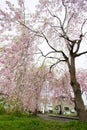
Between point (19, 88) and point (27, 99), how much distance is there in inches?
83.1

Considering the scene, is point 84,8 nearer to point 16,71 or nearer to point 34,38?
point 34,38

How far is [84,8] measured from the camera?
13.7m

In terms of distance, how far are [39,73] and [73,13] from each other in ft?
13.1

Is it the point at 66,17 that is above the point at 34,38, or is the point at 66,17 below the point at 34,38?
above

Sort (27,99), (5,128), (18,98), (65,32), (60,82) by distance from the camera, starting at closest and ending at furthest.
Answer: (18,98) < (5,128) < (27,99) < (65,32) < (60,82)

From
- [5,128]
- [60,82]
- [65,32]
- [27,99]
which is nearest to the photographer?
[5,128]

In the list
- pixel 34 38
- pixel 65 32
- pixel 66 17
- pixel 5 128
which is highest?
pixel 66 17

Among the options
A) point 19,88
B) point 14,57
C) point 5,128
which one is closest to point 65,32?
point 14,57

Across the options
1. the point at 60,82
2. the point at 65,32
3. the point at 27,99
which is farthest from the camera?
the point at 60,82

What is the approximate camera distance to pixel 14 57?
1211 cm

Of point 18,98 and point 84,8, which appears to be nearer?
point 18,98

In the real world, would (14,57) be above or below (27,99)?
above

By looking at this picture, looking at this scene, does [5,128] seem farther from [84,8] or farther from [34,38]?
[84,8]

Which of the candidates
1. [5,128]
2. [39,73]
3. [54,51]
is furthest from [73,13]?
[5,128]
